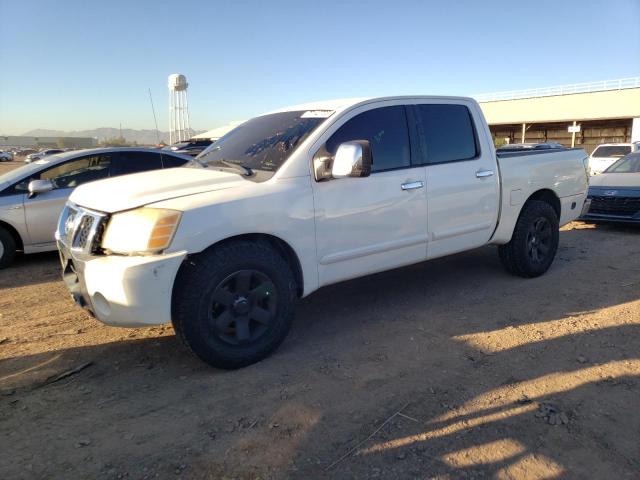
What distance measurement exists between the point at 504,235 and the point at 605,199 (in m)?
4.67

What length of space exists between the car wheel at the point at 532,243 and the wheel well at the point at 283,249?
107 inches

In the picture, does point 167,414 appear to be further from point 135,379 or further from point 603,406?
point 603,406

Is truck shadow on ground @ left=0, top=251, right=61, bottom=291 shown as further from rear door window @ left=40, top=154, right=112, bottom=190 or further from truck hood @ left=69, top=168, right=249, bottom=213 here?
truck hood @ left=69, top=168, right=249, bottom=213

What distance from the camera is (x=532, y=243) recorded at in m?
5.57

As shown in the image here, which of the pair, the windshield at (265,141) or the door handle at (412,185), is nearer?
the windshield at (265,141)

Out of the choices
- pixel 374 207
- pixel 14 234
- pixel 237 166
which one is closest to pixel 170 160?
pixel 14 234

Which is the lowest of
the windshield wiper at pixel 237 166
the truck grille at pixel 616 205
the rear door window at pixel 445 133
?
the truck grille at pixel 616 205

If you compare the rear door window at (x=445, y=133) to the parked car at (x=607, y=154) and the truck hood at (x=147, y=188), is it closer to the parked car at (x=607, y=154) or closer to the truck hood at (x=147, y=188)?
the truck hood at (x=147, y=188)

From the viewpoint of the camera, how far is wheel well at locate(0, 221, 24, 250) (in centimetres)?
661

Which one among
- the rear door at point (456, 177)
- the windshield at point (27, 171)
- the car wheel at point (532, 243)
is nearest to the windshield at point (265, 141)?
the rear door at point (456, 177)

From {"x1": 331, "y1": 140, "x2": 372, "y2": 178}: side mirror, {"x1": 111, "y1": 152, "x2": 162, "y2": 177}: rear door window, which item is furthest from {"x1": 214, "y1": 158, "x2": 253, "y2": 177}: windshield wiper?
{"x1": 111, "y1": 152, "x2": 162, "y2": 177}: rear door window

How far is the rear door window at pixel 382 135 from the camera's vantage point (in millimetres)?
4102

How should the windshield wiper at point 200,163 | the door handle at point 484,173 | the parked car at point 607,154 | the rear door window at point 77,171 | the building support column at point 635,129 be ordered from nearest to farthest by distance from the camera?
the windshield wiper at point 200,163, the door handle at point 484,173, the rear door window at point 77,171, the parked car at point 607,154, the building support column at point 635,129

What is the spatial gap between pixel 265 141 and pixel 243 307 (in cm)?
150
